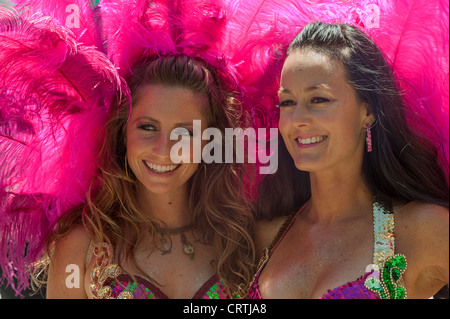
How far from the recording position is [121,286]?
A: 2389 millimetres

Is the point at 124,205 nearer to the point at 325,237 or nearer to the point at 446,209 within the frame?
the point at 325,237

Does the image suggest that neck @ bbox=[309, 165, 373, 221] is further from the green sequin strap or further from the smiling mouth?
the smiling mouth

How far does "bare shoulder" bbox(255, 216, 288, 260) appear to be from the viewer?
255cm

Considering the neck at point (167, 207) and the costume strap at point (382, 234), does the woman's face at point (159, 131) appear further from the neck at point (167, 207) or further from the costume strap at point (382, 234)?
the costume strap at point (382, 234)

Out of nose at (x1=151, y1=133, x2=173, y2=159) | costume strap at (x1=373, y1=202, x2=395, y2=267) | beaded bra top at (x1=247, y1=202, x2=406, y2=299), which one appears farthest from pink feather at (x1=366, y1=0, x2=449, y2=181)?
nose at (x1=151, y1=133, x2=173, y2=159)

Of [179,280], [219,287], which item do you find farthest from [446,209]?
[179,280]

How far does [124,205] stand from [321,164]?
36.3 inches

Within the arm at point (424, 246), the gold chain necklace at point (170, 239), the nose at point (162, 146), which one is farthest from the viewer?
the gold chain necklace at point (170, 239)

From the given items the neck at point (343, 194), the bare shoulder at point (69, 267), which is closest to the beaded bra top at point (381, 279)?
the neck at point (343, 194)

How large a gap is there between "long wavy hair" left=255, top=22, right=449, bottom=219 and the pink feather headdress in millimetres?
84

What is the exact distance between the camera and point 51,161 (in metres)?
2.62

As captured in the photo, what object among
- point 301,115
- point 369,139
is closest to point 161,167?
point 301,115

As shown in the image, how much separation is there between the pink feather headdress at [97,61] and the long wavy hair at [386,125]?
8 cm

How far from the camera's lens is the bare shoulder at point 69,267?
2.44 m
